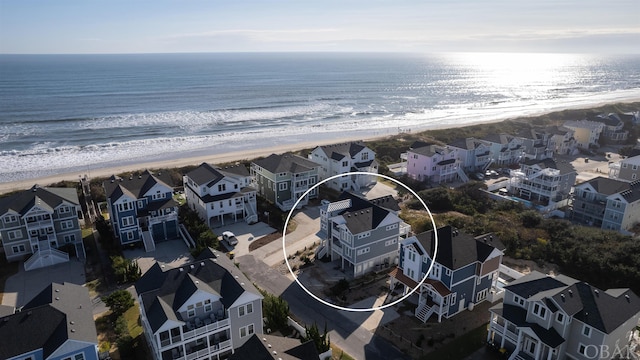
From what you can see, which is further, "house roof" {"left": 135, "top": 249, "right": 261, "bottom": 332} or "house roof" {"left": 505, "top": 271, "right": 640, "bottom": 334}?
"house roof" {"left": 135, "top": 249, "right": 261, "bottom": 332}

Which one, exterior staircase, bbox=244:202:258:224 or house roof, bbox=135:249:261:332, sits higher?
house roof, bbox=135:249:261:332

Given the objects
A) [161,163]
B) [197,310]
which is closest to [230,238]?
[197,310]

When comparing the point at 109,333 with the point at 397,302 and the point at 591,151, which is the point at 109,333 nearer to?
the point at 397,302

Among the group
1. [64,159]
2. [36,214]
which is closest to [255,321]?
[36,214]

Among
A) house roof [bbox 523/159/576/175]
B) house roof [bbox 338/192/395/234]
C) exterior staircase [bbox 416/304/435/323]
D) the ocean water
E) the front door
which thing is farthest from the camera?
the ocean water

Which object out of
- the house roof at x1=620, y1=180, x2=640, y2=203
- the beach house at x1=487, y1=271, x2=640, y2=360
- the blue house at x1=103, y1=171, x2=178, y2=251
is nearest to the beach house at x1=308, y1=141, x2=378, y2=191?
the blue house at x1=103, y1=171, x2=178, y2=251

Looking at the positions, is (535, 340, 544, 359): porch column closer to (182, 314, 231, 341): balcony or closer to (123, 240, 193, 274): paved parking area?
(182, 314, 231, 341): balcony

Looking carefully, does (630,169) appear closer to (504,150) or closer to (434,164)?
(504,150)
